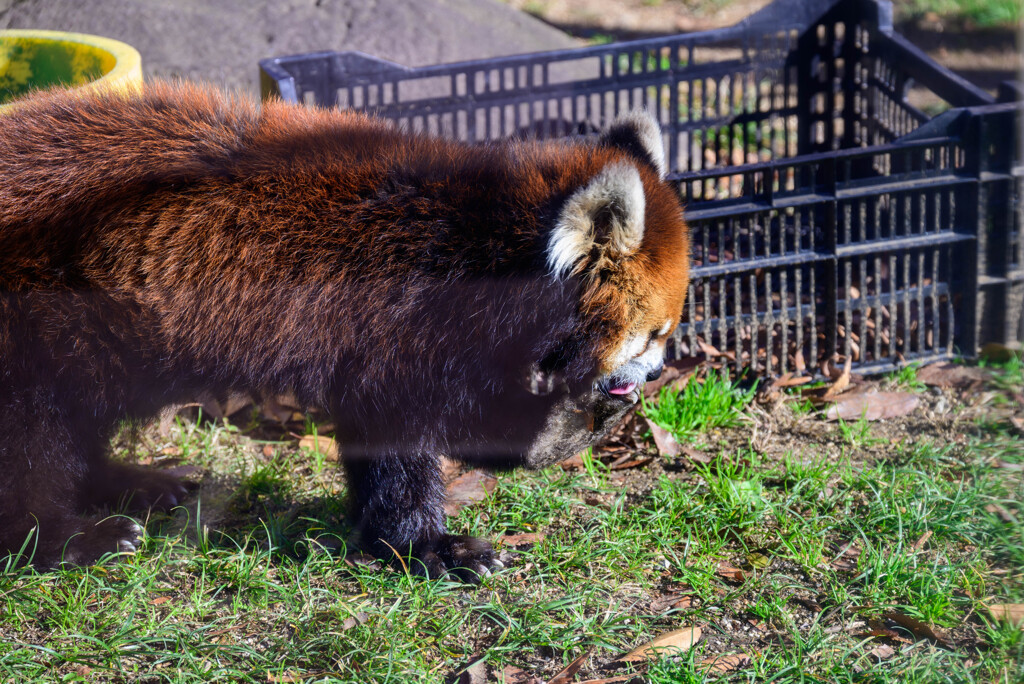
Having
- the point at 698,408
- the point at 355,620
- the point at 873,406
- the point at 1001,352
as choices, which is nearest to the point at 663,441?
the point at 698,408

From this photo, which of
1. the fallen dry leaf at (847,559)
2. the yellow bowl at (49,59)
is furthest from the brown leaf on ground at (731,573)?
the yellow bowl at (49,59)

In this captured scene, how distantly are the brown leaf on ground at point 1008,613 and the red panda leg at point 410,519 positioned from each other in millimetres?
1427

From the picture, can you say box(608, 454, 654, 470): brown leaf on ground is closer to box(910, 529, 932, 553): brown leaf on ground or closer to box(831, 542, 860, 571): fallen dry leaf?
box(831, 542, 860, 571): fallen dry leaf

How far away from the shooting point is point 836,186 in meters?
3.46

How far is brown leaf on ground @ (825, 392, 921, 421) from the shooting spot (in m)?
3.59

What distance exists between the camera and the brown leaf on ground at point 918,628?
2.46m

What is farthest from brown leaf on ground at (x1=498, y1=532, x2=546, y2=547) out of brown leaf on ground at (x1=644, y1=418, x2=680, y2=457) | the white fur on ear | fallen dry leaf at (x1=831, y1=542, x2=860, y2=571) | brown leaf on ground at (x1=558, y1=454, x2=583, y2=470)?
the white fur on ear

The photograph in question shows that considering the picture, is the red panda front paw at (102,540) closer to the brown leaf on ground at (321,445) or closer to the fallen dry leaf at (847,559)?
the brown leaf on ground at (321,445)

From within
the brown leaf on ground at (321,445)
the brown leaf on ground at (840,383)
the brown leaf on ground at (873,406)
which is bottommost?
the brown leaf on ground at (321,445)

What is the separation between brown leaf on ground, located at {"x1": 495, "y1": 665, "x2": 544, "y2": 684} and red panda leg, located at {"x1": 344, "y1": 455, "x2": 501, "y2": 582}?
1.35 feet

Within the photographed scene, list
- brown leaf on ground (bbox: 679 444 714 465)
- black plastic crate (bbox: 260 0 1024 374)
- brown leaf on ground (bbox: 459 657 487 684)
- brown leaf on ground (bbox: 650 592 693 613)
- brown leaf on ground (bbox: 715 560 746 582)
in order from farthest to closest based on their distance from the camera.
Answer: black plastic crate (bbox: 260 0 1024 374) → brown leaf on ground (bbox: 679 444 714 465) → brown leaf on ground (bbox: 715 560 746 582) → brown leaf on ground (bbox: 650 592 693 613) → brown leaf on ground (bbox: 459 657 487 684)

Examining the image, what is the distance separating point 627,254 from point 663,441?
1.18 metres

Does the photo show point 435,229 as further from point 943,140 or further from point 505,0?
point 505,0

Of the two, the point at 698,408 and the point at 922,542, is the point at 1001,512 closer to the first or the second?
the point at 922,542
